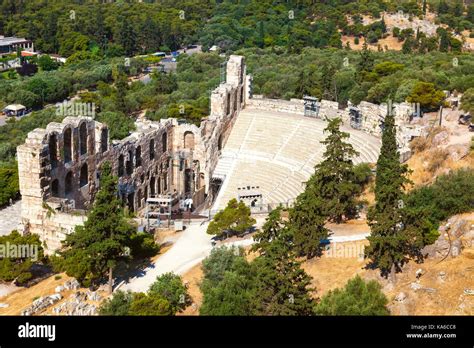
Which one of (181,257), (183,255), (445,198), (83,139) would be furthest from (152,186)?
(445,198)

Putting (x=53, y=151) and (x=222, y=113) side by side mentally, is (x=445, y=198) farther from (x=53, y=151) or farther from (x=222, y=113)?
(x=222, y=113)

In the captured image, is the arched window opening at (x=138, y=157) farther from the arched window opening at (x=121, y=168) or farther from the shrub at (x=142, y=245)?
the shrub at (x=142, y=245)

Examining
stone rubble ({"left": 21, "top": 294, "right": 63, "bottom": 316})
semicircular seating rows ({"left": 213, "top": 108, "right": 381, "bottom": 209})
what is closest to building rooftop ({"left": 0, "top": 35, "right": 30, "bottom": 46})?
semicircular seating rows ({"left": 213, "top": 108, "right": 381, "bottom": 209})

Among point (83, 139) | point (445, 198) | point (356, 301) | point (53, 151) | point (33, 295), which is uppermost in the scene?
point (83, 139)

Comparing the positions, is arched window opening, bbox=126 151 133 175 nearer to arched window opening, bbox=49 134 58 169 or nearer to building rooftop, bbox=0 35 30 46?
arched window opening, bbox=49 134 58 169

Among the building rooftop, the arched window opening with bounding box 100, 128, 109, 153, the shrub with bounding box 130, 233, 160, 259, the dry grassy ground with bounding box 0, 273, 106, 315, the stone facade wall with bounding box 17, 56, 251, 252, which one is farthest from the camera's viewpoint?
the building rooftop

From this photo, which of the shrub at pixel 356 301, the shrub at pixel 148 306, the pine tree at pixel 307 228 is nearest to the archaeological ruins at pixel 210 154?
the pine tree at pixel 307 228
